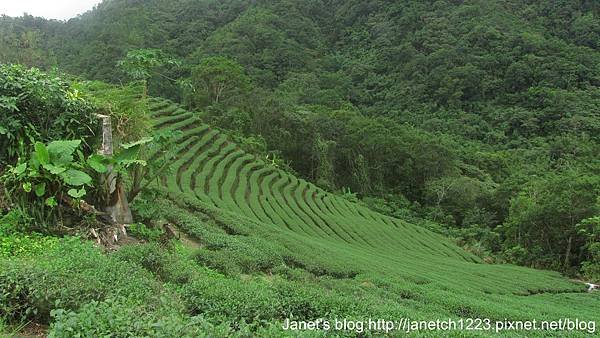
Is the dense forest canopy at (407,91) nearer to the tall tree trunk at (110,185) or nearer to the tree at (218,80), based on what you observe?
the tree at (218,80)

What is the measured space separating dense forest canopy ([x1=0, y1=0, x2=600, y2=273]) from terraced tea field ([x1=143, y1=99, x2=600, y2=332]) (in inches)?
157

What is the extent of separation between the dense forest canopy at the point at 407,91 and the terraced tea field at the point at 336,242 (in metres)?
4.00

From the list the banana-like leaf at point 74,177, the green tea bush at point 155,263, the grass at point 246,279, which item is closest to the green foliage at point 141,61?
the grass at point 246,279

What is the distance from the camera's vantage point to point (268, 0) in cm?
7281

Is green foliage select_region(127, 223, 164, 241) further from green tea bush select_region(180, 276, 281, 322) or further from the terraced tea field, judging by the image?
green tea bush select_region(180, 276, 281, 322)

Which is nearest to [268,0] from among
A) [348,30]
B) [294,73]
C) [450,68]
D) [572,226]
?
[348,30]

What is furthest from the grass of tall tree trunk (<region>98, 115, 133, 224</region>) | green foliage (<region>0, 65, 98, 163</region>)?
green foliage (<region>0, 65, 98, 163</region>)

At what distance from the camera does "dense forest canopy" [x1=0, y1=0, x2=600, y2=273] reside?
3083 cm

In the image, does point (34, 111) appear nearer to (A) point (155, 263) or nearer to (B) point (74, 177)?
(B) point (74, 177)

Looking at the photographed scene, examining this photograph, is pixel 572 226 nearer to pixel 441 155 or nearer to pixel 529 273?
pixel 529 273

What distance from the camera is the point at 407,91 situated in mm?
55781

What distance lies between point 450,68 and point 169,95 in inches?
1326

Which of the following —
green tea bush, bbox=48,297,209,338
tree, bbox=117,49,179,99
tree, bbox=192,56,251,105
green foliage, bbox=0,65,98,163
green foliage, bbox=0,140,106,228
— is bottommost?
green tea bush, bbox=48,297,209,338

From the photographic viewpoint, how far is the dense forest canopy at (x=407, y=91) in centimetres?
3083
